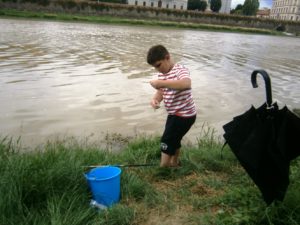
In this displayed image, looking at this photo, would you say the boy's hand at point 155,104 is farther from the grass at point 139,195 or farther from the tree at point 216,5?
the tree at point 216,5

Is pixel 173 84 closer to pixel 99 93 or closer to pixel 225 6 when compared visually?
pixel 99 93

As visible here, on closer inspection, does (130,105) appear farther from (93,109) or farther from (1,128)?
(1,128)

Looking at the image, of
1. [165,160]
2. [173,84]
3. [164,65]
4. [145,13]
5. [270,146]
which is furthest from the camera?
[145,13]

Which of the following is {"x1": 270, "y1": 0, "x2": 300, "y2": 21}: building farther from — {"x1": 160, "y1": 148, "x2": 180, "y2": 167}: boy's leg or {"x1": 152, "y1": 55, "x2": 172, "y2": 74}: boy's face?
{"x1": 152, "y1": 55, "x2": 172, "y2": 74}: boy's face

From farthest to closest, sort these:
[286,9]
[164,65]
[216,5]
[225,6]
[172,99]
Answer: [286,9], [225,6], [216,5], [172,99], [164,65]

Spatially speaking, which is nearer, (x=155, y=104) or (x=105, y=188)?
(x=105, y=188)

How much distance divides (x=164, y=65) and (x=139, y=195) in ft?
4.84

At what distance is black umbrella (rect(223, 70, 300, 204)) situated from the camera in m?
2.71

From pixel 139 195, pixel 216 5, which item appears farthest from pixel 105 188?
pixel 216 5

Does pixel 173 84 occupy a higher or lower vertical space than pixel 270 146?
higher

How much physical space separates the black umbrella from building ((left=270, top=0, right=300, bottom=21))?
128m

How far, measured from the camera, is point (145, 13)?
193 ft

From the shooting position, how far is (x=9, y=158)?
3.57m

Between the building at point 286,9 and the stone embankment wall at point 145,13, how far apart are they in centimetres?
5181
